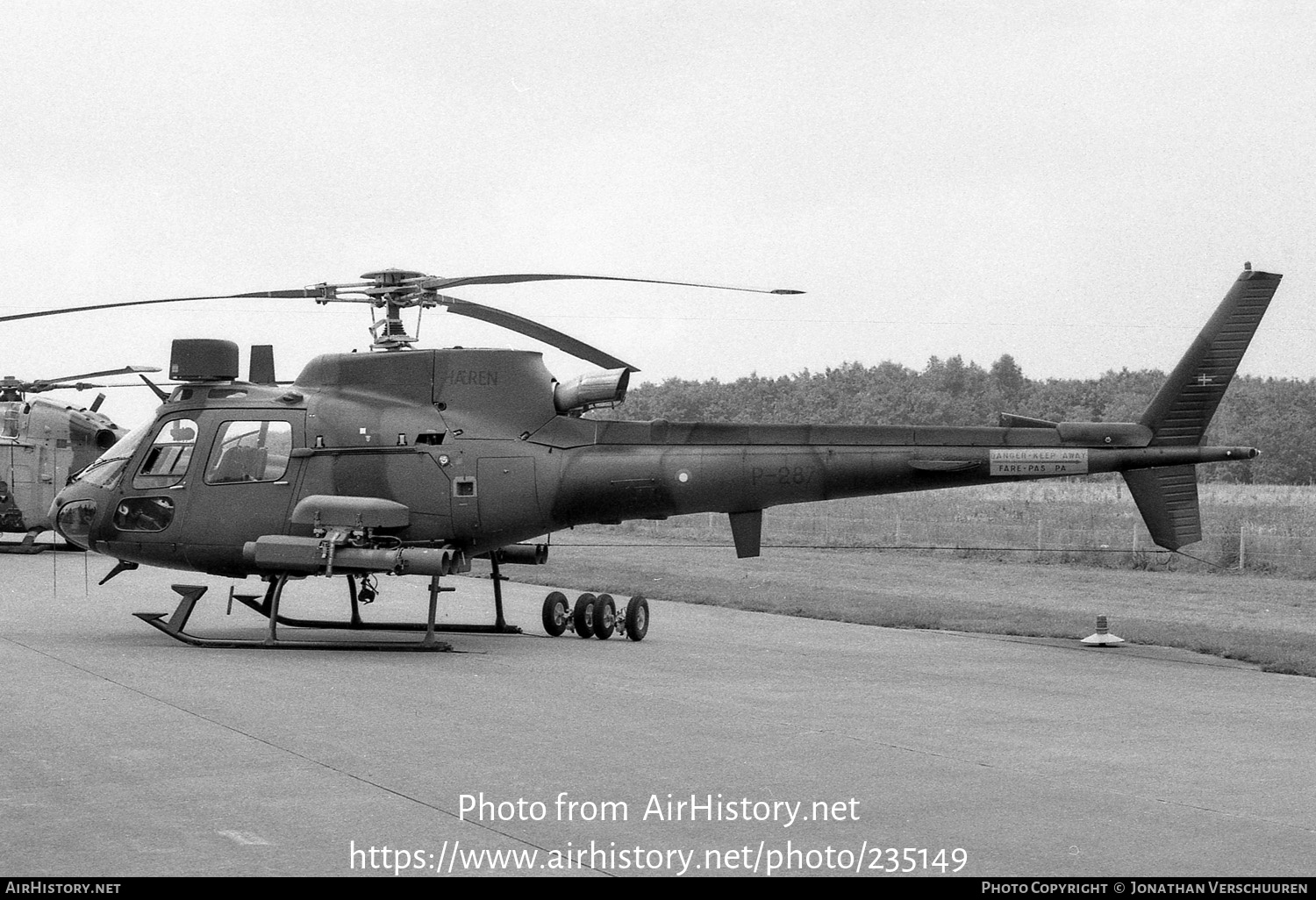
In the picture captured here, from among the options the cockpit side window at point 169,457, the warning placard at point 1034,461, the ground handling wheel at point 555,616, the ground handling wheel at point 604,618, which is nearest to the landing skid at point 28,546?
the cockpit side window at point 169,457

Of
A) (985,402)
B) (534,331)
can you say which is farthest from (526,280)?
(985,402)

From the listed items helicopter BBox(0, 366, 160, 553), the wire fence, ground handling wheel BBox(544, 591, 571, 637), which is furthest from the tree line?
ground handling wheel BBox(544, 591, 571, 637)

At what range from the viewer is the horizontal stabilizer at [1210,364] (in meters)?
14.8

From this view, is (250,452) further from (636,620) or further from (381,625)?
(636,620)

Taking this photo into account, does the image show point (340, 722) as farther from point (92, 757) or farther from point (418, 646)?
point (418, 646)

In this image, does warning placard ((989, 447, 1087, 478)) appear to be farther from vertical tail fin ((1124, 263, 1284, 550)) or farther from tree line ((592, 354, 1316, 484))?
tree line ((592, 354, 1316, 484))

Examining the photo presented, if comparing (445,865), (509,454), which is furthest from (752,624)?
(445,865)

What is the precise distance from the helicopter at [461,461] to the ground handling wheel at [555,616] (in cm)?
23

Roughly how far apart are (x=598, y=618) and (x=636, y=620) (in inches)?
16.6

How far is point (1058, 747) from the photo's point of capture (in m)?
9.59

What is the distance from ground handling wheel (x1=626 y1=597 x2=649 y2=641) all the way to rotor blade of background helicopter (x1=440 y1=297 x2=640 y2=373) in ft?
8.79

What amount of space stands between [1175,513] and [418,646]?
7.66 metres

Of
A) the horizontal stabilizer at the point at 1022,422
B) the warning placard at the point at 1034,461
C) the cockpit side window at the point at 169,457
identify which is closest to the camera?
the warning placard at the point at 1034,461

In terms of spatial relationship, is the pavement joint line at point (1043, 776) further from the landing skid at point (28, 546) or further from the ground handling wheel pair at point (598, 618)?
the landing skid at point (28, 546)
